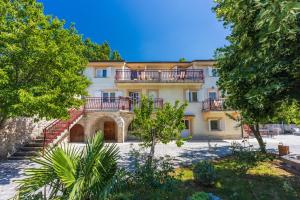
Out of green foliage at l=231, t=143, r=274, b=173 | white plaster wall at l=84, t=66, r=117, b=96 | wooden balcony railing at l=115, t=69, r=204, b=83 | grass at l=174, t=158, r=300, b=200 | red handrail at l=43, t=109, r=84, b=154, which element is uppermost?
wooden balcony railing at l=115, t=69, r=204, b=83

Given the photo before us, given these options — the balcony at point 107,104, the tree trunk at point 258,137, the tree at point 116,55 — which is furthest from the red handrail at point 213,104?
Result: the tree at point 116,55

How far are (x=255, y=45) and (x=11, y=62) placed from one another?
10.9 m

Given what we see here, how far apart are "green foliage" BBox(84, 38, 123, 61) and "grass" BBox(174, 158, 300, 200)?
3229 centimetres

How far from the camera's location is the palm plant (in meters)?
4.64

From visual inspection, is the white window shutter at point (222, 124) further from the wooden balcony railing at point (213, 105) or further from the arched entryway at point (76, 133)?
the arched entryway at point (76, 133)

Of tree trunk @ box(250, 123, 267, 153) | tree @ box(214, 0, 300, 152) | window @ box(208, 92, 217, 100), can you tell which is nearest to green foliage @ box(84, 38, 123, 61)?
window @ box(208, 92, 217, 100)

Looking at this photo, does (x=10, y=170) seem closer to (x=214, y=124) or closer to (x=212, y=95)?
(x=214, y=124)

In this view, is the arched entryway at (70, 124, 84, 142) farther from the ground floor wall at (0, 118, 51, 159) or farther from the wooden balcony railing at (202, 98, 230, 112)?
the wooden balcony railing at (202, 98, 230, 112)

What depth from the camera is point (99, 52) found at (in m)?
40.1

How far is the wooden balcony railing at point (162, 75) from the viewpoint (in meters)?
23.8

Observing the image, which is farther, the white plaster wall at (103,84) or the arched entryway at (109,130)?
the arched entryway at (109,130)

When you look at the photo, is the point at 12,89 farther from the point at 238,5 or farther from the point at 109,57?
the point at 109,57

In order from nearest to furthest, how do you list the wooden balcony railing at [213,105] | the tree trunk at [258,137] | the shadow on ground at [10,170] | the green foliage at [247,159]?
1. the shadow on ground at [10,170]
2. the green foliage at [247,159]
3. the tree trunk at [258,137]
4. the wooden balcony railing at [213,105]

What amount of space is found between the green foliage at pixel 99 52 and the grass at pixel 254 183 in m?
32.3
